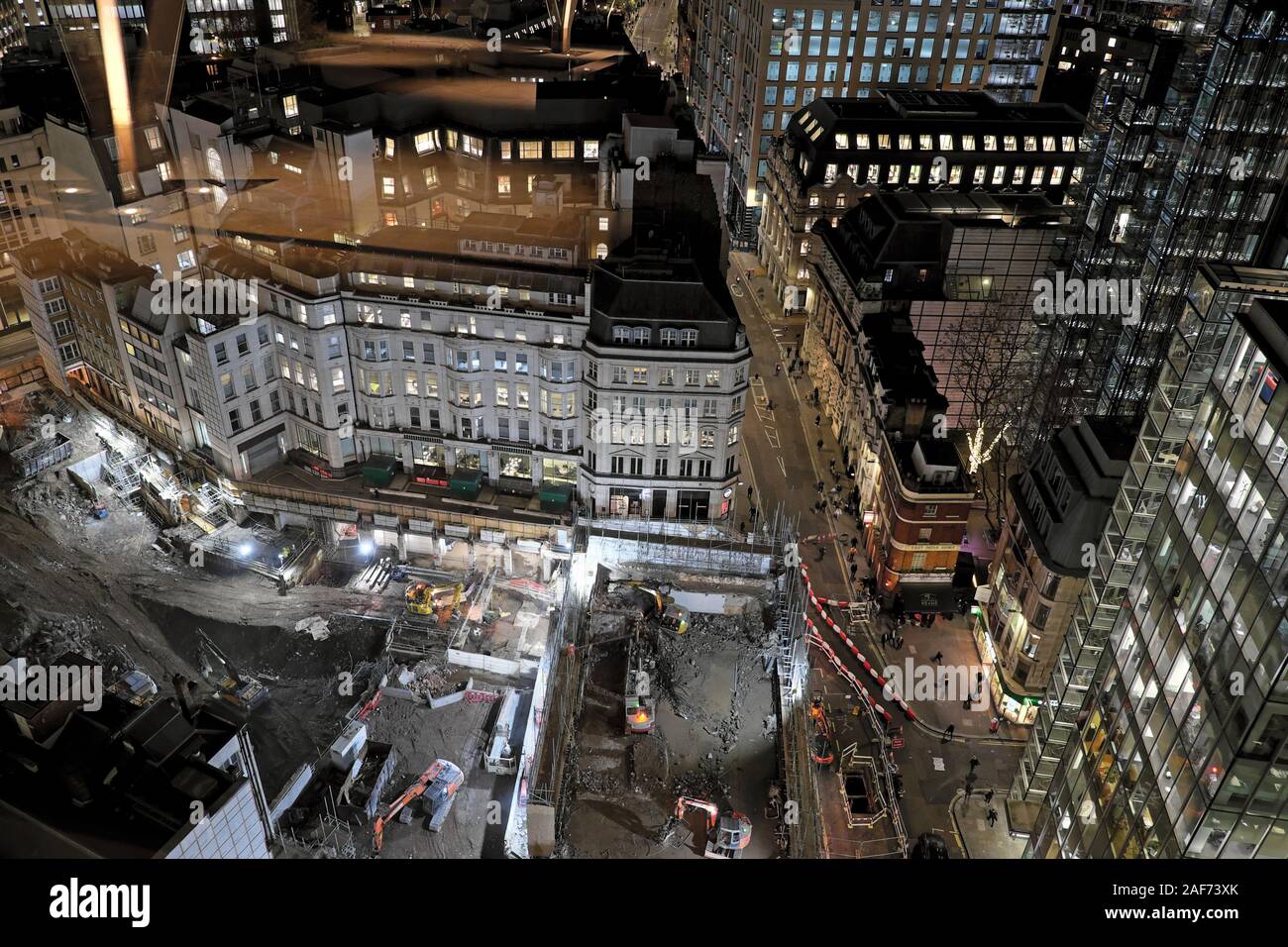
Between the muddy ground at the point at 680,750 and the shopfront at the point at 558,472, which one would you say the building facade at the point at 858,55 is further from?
the muddy ground at the point at 680,750

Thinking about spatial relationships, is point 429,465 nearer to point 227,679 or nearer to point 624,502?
point 624,502

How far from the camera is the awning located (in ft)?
234

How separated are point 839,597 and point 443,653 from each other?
3012cm

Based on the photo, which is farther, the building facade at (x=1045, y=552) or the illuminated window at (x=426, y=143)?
the illuminated window at (x=426, y=143)

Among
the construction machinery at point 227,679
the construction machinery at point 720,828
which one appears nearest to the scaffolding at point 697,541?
the construction machinery at point 720,828

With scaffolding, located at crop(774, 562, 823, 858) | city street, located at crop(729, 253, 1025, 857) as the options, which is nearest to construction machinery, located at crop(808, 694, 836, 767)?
city street, located at crop(729, 253, 1025, 857)

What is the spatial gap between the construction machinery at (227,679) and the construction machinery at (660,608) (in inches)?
995

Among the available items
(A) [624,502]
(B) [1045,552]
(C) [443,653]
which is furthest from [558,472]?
(B) [1045,552]

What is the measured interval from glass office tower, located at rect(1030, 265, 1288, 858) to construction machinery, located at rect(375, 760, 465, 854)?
1328 inches

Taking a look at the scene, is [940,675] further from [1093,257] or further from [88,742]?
[88,742]

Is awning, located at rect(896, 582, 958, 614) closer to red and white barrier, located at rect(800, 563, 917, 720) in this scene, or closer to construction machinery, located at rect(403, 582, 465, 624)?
red and white barrier, located at rect(800, 563, 917, 720)

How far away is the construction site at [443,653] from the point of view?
5622 cm

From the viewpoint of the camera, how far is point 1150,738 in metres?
39.9
